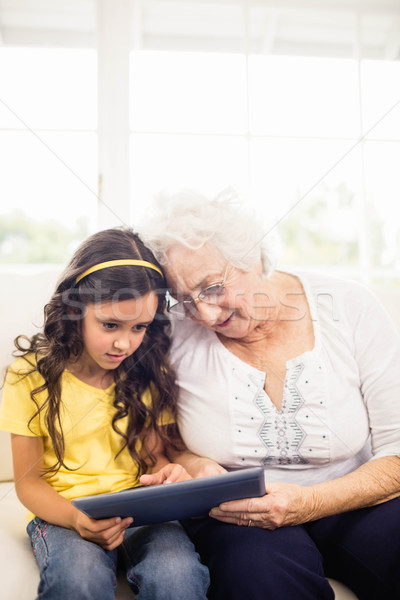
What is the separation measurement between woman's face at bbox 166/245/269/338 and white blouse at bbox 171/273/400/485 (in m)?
0.09

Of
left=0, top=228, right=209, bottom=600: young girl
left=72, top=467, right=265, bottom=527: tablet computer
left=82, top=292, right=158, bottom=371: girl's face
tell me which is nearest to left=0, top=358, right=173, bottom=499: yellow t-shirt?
left=0, top=228, right=209, bottom=600: young girl

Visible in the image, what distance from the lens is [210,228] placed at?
1248 mm

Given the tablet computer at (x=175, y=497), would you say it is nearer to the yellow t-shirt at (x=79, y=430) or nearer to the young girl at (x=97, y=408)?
the young girl at (x=97, y=408)

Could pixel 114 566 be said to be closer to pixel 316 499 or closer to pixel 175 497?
pixel 175 497

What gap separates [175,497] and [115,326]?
0.42 metres

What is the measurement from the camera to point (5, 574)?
3.17 ft

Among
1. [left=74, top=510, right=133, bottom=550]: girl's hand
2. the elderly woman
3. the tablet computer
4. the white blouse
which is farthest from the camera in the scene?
the white blouse

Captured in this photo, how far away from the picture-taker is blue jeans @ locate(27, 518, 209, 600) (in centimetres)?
89

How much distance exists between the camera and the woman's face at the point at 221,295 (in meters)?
1.23

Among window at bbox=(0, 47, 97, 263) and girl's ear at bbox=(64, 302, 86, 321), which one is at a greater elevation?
window at bbox=(0, 47, 97, 263)

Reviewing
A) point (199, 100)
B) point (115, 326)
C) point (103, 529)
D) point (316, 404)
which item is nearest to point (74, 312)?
point (115, 326)

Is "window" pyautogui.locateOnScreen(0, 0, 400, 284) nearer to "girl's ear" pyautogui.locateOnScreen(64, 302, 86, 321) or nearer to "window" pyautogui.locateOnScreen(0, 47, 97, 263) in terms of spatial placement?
"window" pyautogui.locateOnScreen(0, 47, 97, 263)

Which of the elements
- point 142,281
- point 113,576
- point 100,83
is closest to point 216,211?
point 142,281

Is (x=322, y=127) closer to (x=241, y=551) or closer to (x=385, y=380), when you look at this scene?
(x=385, y=380)
